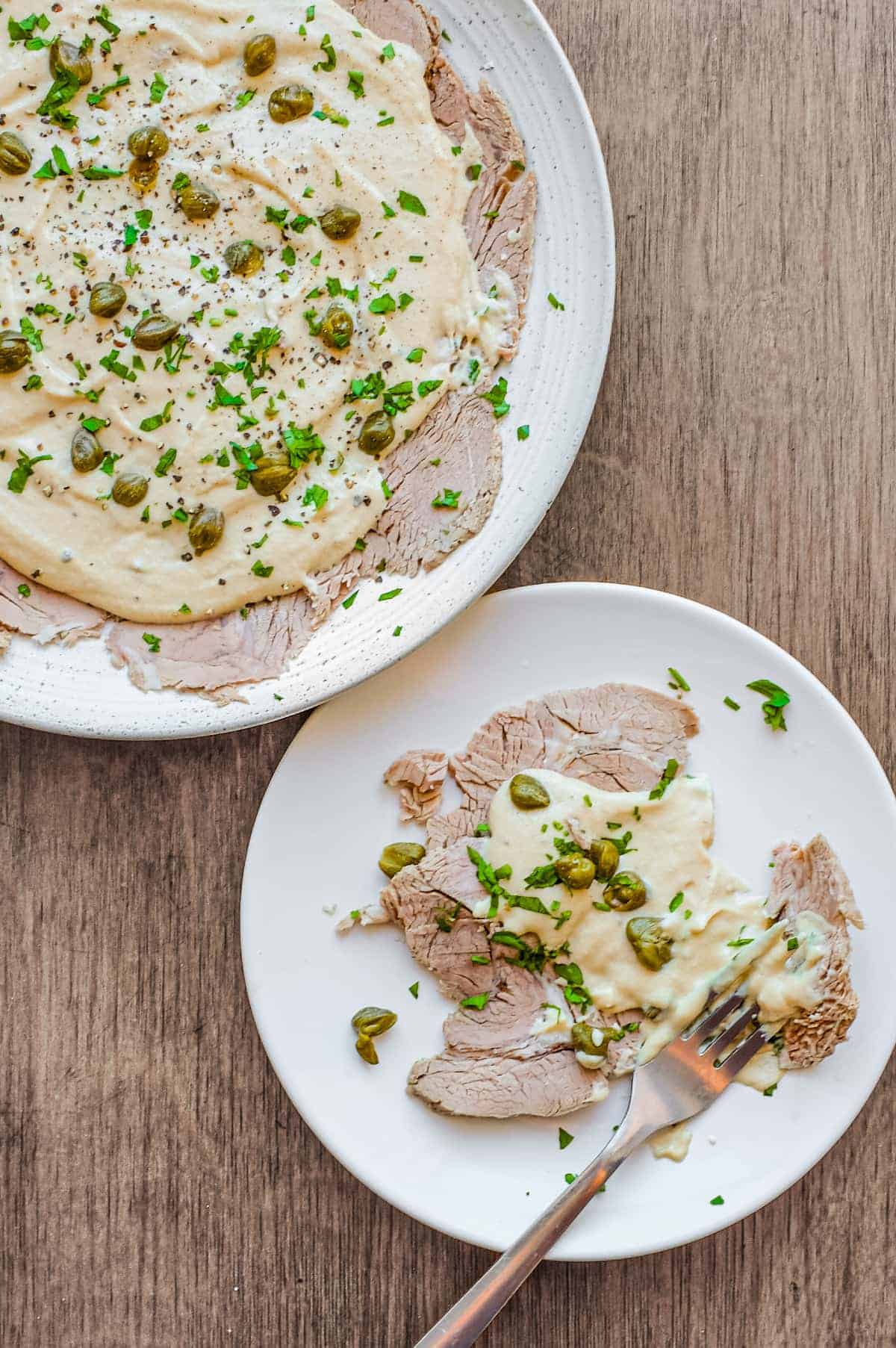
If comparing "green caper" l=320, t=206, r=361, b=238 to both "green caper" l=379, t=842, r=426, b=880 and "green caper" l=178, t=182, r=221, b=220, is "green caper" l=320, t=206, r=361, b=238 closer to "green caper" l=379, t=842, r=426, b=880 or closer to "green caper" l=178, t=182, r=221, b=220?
"green caper" l=178, t=182, r=221, b=220

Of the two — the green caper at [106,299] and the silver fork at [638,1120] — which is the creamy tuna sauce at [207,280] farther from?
the silver fork at [638,1120]

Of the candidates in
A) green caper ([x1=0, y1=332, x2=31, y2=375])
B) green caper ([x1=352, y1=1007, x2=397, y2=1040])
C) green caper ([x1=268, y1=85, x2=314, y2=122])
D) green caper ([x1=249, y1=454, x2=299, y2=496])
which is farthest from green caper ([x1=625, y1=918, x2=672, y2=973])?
green caper ([x1=268, y1=85, x2=314, y2=122])

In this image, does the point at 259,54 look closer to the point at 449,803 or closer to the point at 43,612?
the point at 43,612

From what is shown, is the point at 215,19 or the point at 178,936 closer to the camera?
the point at 215,19

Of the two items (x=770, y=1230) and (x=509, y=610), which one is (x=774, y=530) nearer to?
(x=509, y=610)

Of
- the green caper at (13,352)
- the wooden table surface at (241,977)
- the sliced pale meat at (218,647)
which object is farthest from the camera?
the wooden table surface at (241,977)

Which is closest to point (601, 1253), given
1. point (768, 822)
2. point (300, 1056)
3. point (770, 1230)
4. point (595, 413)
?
point (770, 1230)

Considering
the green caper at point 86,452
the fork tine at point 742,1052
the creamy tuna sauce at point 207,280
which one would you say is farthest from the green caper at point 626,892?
the green caper at point 86,452
